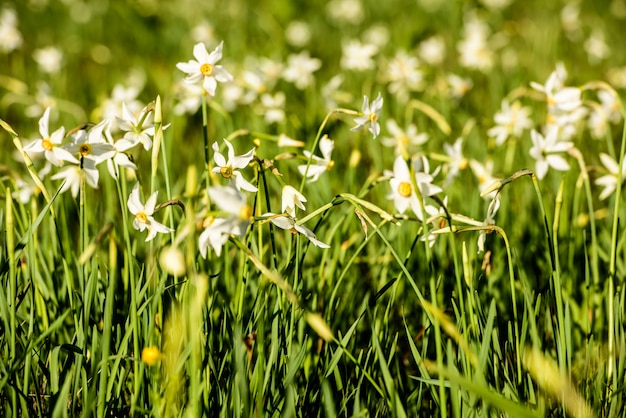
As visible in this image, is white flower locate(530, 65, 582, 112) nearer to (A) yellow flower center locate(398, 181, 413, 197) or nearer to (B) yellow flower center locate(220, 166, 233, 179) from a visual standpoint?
(A) yellow flower center locate(398, 181, 413, 197)

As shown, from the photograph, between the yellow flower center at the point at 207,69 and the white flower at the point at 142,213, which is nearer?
the white flower at the point at 142,213

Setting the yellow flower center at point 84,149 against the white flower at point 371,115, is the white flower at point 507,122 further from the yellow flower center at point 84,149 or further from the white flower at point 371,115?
the yellow flower center at point 84,149

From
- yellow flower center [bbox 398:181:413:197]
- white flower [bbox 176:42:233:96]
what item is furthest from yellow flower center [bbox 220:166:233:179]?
yellow flower center [bbox 398:181:413:197]

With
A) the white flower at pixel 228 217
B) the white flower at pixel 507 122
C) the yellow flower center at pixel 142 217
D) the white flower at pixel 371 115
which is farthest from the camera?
the white flower at pixel 507 122

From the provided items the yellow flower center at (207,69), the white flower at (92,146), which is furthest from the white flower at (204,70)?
the white flower at (92,146)

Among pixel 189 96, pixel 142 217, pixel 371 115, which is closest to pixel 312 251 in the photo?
pixel 371 115

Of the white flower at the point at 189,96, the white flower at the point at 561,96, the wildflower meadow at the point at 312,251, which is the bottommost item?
the wildflower meadow at the point at 312,251

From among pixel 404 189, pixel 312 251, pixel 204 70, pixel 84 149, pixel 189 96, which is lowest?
pixel 312 251

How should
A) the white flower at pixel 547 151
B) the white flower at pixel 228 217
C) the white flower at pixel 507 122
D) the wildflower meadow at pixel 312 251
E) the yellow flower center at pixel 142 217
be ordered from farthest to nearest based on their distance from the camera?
the white flower at pixel 507 122 < the white flower at pixel 547 151 < the yellow flower center at pixel 142 217 < the wildflower meadow at pixel 312 251 < the white flower at pixel 228 217

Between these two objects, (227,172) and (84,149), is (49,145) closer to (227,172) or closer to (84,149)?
(84,149)
